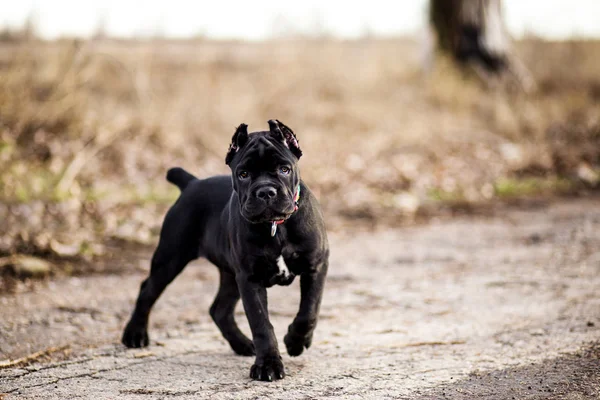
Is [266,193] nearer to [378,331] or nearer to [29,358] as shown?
[378,331]

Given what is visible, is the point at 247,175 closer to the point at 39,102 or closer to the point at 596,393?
A: the point at 596,393

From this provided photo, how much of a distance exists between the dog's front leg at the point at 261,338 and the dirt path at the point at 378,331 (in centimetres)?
6

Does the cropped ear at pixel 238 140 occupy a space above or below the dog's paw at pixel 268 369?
above

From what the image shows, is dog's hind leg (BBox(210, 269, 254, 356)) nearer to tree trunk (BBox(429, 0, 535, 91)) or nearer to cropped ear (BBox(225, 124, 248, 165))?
cropped ear (BBox(225, 124, 248, 165))

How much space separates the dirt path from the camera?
12.1 ft

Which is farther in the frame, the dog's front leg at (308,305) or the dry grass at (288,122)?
the dry grass at (288,122)

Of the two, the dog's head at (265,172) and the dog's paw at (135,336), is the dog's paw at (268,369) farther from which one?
the dog's paw at (135,336)

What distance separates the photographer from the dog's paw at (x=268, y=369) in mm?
3721

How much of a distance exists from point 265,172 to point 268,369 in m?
1.07

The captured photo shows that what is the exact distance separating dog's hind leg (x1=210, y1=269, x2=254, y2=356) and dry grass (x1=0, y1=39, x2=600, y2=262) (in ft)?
11.0

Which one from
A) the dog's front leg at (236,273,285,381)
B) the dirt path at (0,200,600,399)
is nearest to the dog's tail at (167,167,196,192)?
the dirt path at (0,200,600,399)

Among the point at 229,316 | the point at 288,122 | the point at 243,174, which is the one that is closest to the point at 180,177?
the point at 229,316

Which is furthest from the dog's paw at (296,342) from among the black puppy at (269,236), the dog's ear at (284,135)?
the dog's ear at (284,135)

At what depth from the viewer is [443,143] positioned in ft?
42.8
